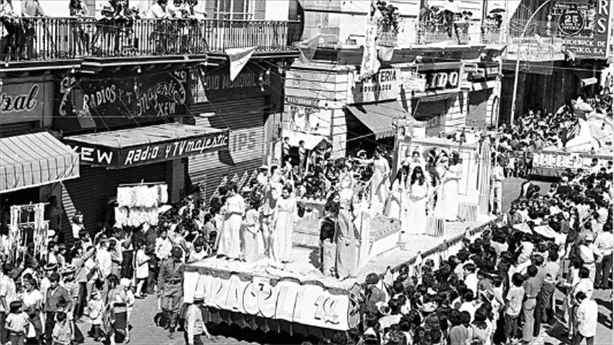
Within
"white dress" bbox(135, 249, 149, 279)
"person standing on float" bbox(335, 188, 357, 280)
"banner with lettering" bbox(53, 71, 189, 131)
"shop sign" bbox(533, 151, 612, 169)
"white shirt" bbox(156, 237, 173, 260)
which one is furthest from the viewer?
"shop sign" bbox(533, 151, 612, 169)

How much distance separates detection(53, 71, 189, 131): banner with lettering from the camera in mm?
22922

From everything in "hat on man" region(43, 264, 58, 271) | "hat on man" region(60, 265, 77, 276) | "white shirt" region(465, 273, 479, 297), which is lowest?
"hat on man" region(60, 265, 77, 276)

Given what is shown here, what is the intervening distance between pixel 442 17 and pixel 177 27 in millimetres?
15874

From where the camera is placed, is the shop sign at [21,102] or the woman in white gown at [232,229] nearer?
the woman in white gown at [232,229]

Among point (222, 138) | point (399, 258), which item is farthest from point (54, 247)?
point (222, 138)

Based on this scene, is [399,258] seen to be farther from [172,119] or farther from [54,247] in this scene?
[172,119]

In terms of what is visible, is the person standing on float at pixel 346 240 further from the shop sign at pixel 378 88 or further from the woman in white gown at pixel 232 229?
the shop sign at pixel 378 88

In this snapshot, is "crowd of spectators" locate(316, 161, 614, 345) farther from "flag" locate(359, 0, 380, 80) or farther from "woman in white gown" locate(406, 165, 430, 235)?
"flag" locate(359, 0, 380, 80)

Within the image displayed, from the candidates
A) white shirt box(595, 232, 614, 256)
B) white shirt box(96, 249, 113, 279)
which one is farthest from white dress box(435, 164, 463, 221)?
white shirt box(96, 249, 113, 279)

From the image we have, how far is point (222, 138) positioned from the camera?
26859mm

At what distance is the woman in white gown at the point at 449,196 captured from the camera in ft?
79.0

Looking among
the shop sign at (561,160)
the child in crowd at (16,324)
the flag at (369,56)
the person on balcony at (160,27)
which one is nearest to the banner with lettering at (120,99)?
the person on balcony at (160,27)

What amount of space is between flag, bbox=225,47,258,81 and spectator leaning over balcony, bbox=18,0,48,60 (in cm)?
677

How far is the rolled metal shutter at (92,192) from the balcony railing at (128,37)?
2.71 m
